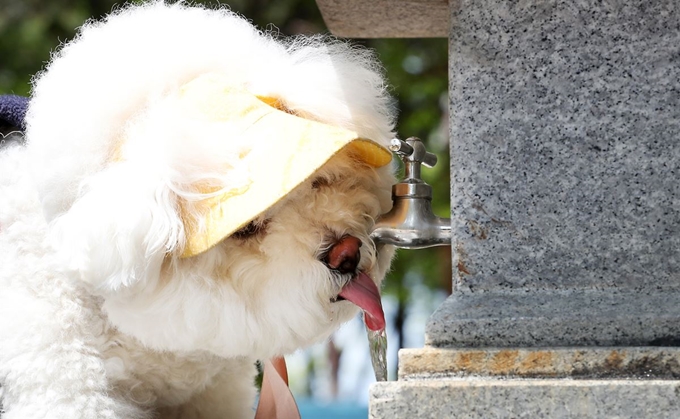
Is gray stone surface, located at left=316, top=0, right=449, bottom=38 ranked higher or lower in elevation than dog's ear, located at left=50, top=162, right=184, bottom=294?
higher

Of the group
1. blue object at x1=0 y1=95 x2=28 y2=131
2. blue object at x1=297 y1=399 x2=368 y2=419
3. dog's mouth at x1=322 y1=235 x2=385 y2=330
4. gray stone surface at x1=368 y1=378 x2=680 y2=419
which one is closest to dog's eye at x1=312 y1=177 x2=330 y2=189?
dog's mouth at x1=322 y1=235 x2=385 y2=330

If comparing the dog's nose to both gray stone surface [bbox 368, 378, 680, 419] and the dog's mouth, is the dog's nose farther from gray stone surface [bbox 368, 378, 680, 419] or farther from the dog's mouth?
gray stone surface [bbox 368, 378, 680, 419]

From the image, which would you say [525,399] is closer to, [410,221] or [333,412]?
[410,221]

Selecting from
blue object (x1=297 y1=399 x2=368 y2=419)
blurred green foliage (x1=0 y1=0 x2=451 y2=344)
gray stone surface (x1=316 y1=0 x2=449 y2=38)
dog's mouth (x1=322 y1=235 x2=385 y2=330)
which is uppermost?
blurred green foliage (x1=0 y1=0 x2=451 y2=344)

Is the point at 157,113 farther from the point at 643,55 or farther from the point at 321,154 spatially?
the point at 643,55

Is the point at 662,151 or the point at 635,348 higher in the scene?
the point at 662,151

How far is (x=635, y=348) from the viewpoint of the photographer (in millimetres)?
1665

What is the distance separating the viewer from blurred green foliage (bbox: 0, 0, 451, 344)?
20.5ft

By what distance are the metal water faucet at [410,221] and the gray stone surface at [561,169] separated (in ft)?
0.77

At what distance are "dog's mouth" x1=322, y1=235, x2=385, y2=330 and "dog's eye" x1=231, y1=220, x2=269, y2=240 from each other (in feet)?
0.53

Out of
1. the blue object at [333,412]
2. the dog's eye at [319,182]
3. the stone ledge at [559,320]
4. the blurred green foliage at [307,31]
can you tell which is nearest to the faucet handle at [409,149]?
the dog's eye at [319,182]

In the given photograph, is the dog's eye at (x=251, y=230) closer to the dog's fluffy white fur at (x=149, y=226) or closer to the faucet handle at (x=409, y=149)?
the dog's fluffy white fur at (x=149, y=226)

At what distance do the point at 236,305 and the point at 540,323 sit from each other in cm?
70

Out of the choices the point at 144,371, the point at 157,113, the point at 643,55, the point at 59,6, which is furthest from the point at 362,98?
the point at 59,6
